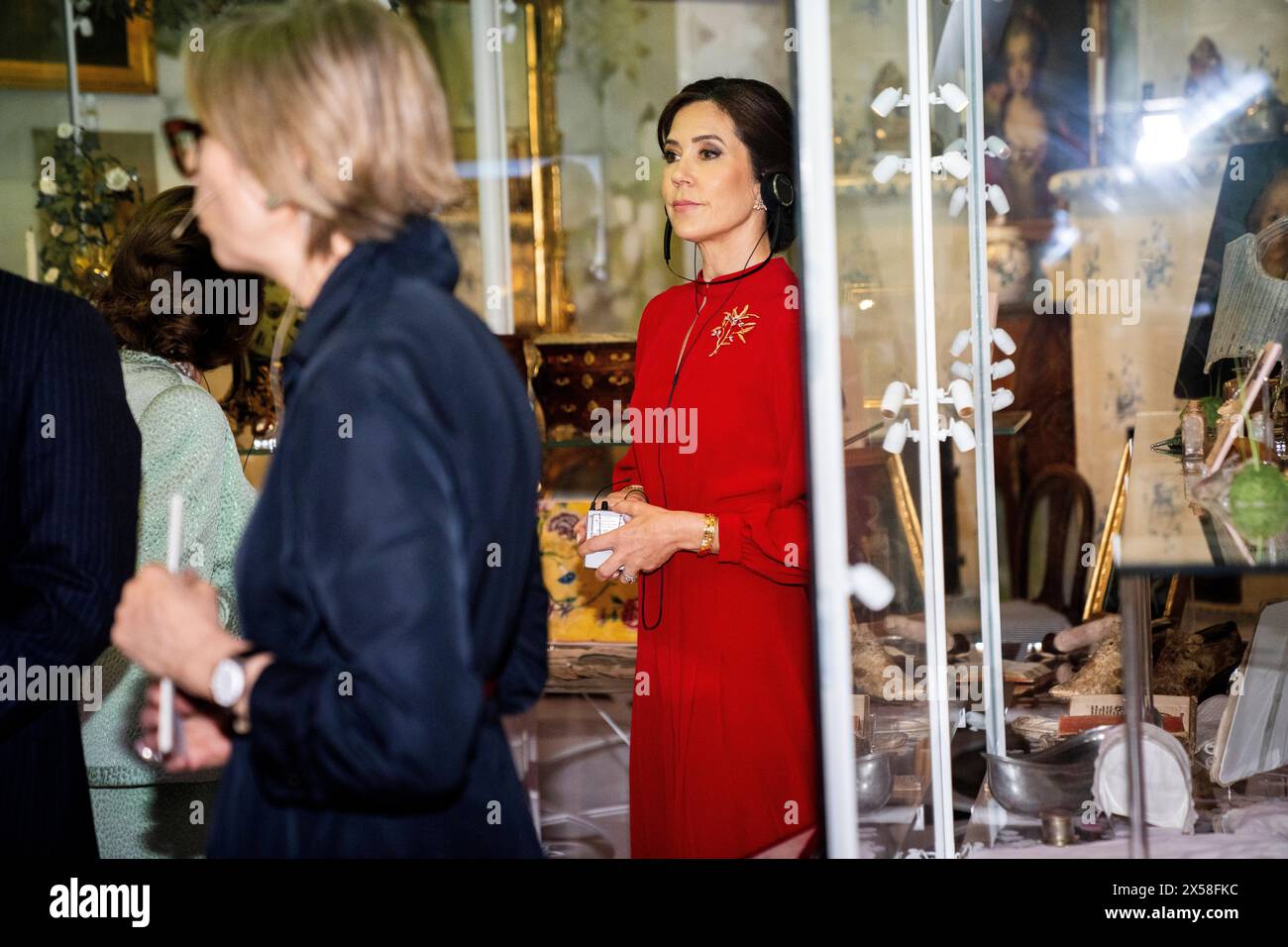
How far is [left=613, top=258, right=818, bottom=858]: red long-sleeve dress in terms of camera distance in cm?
201

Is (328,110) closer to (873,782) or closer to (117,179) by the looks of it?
(873,782)

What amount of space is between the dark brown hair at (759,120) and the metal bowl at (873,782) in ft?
2.85

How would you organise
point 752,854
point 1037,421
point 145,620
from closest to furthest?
point 145,620
point 752,854
point 1037,421

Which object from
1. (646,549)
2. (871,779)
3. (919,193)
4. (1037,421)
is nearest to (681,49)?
(1037,421)

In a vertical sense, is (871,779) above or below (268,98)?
below

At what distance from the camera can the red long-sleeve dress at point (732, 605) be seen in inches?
79.0

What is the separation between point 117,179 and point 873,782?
2589mm

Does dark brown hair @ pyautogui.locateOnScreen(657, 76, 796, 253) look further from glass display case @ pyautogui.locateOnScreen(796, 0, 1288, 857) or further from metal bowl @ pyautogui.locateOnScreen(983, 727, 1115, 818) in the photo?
metal bowl @ pyautogui.locateOnScreen(983, 727, 1115, 818)

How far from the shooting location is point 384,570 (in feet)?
3.26

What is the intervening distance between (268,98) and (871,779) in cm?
119

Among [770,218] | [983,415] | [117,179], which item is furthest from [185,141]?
[117,179]
